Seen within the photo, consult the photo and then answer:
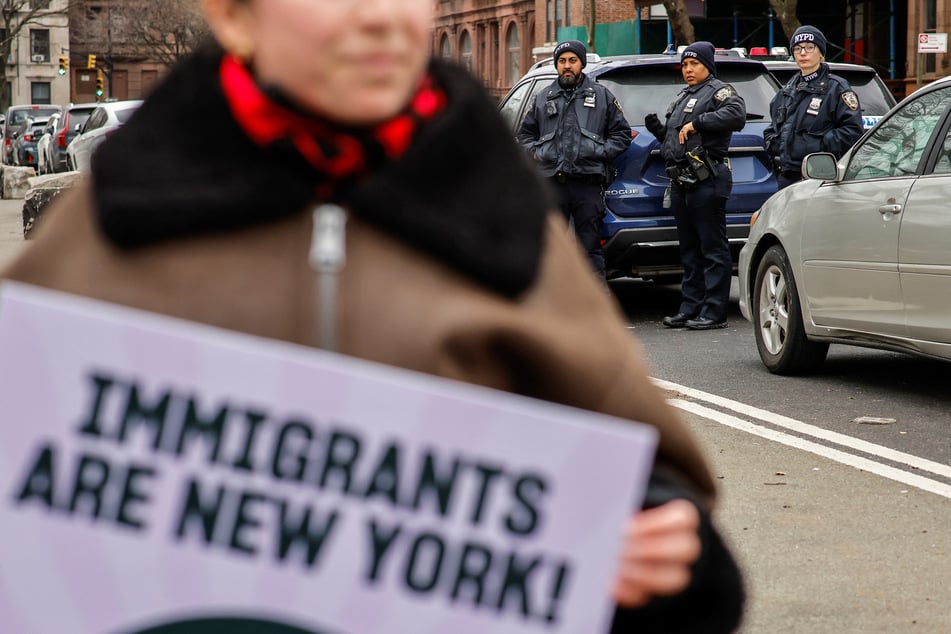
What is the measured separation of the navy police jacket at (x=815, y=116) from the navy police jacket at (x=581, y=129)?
3.55ft

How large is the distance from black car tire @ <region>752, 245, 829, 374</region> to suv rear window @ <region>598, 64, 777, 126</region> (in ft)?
8.57

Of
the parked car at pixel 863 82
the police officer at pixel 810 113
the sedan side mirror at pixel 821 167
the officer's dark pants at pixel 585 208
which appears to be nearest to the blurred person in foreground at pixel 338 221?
the sedan side mirror at pixel 821 167

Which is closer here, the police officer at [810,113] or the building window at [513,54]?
the police officer at [810,113]

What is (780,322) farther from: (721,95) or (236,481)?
(236,481)

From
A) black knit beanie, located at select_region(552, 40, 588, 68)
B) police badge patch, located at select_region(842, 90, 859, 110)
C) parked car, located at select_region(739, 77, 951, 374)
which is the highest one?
black knit beanie, located at select_region(552, 40, 588, 68)

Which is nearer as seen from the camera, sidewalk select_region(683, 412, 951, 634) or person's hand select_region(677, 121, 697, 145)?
sidewalk select_region(683, 412, 951, 634)

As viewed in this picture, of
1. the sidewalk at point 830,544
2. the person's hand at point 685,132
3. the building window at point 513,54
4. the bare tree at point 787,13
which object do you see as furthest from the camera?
the building window at point 513,54

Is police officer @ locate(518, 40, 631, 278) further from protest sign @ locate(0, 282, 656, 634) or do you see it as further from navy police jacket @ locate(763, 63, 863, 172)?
protest sign @ locate(0, 282, 656, 634)

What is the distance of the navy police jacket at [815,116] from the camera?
Answer: 36.4ft

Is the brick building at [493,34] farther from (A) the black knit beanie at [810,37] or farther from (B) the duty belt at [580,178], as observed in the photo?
(B) the duty belt at [580,178]

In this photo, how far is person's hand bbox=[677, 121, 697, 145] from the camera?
10469 mm

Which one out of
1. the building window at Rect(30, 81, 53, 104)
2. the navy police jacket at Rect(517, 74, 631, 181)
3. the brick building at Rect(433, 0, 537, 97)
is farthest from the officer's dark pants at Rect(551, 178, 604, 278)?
the building window at Rect(30, 81, 53, 104)

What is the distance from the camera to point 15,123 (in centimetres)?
4941

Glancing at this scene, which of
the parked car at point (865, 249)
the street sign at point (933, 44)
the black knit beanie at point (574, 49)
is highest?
the street sign at point (933, 44)
